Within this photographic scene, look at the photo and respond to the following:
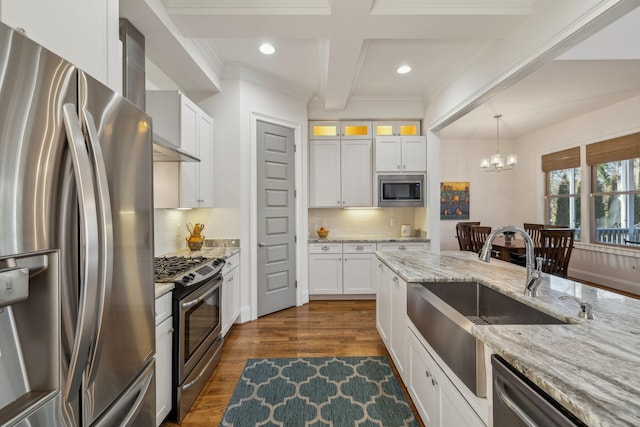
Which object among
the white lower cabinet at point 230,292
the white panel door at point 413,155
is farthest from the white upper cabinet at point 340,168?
the white lower cabinet at point 230,292

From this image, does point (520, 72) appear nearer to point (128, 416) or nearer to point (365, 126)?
point (365, 126)

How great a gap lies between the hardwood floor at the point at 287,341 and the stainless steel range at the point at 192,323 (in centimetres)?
11

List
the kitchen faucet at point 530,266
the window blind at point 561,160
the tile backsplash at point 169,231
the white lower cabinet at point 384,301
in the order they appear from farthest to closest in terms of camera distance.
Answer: the window blind at point 561,160
the tile backsplash at point 169,231
the white lower cabinet at point 384,301
the kitchen faucet at point 530,266

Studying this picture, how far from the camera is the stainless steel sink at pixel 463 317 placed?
1160 millimetres

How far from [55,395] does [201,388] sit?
1633 millimetres

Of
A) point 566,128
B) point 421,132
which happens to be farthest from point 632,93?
point 421,132

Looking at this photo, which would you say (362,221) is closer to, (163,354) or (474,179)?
(474,179)

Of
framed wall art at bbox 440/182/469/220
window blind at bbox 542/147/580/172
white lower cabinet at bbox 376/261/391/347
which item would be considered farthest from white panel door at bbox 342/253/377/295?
window blind at bbox 542/147/580/172

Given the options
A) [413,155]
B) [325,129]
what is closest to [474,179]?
[413,155]

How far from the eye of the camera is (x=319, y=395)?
6.85 feet

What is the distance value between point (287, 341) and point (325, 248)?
5.08 feet

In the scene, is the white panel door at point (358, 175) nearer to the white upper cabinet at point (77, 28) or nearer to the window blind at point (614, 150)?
the white upper cabinet at point (77, 28)

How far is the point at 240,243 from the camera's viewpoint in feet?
11.0

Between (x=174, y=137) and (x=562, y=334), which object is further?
(x=174, y=137)
